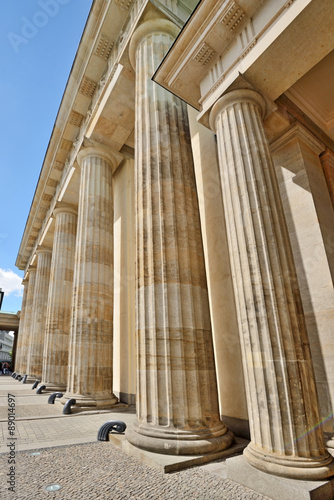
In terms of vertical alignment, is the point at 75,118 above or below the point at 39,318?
above

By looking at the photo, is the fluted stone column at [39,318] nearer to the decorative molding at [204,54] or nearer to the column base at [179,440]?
the column base at [179,440]

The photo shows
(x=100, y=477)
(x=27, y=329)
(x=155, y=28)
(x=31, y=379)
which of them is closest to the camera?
(x=100, y=477)

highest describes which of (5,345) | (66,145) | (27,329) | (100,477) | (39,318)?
(66,145)

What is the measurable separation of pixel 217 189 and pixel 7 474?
836 cm

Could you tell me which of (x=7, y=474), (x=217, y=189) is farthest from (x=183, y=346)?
(x=217, y=189)

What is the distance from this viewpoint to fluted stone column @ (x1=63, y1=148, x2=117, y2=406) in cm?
1126

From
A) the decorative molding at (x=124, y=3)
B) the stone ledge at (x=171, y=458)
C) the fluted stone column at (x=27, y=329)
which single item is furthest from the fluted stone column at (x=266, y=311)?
the fluted stone column at (x=27, y=329)

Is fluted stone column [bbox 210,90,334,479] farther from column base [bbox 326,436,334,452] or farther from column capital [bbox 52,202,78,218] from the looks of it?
column capital [bbox 52,202,78,218]

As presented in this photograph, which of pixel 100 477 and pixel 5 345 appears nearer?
pixel 100 477

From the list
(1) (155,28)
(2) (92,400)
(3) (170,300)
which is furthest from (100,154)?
(2) (92,400)

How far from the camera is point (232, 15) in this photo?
6492mm

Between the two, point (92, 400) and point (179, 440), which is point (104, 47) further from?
point (179, 440)

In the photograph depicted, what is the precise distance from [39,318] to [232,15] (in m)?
25.7

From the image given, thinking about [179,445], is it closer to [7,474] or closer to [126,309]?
[7,474]
